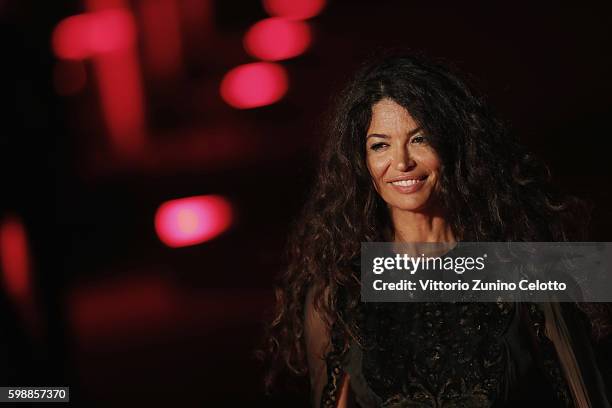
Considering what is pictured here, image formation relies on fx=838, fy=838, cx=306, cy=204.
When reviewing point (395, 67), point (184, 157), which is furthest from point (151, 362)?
point (395, 67)

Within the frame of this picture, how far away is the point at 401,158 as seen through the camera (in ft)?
5.62

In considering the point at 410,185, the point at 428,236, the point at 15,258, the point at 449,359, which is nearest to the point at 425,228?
the point at 428,236

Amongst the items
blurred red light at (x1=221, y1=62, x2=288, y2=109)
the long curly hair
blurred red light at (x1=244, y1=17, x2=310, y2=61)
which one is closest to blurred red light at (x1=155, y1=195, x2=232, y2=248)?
blurred red light at (x1=221, y1=62, x2=288, y2=109)

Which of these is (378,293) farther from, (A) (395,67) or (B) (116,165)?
(B) (116,165)

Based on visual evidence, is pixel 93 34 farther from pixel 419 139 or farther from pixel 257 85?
pixel 419 139

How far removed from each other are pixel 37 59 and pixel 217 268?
2.77 ft

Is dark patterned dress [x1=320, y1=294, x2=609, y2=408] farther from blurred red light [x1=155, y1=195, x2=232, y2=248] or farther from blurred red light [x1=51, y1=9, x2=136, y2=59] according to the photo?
blurred red light [x1=51, y1=9, x2=136, y2=59]

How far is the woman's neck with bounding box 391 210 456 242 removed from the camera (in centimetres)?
181

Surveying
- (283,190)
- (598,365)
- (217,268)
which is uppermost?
(283,190)

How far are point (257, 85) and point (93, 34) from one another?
55 centimetres

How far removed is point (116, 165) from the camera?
268 centimetres

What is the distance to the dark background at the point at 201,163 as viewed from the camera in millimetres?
2408

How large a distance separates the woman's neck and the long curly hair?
0.02 metres

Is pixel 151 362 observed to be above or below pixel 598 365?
above
